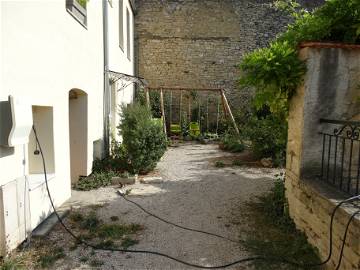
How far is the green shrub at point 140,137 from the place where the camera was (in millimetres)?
6641

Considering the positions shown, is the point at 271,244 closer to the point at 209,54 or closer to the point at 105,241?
the point at 105,241

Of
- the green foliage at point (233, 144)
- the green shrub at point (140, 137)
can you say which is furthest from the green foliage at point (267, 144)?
the green shrub at point (140, 137)

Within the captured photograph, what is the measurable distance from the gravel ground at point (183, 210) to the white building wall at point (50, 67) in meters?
0.81

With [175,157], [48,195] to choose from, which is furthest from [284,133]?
[175,157]

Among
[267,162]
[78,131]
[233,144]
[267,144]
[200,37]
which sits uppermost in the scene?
[200,37]

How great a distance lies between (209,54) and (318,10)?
10.3m

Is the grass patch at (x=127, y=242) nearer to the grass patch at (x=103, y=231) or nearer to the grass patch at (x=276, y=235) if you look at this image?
the grass patch at (x=103, y=231)

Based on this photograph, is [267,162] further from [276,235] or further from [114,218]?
[114,218]

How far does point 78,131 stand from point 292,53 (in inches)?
165

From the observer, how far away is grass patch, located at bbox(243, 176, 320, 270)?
3217 millimetres

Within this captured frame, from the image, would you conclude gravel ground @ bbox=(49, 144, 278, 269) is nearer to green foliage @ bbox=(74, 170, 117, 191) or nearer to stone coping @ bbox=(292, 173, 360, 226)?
green foliage @ bbox=(74, 170, 117, 191)

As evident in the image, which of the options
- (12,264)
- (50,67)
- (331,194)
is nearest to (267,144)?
(331,194)

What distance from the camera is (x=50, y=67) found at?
4289 millimetres

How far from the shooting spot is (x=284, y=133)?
493cm
